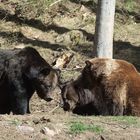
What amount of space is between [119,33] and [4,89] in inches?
281

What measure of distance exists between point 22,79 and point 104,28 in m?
3.67

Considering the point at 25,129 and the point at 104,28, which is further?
the point at 104,28

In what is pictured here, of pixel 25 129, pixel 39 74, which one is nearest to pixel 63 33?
pixel 39 74

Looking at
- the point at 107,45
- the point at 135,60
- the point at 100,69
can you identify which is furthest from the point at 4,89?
the point at 135,60

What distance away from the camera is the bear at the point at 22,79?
9.37 m

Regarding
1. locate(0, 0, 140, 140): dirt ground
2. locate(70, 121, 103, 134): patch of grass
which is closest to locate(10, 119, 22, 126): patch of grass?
locate(70, 121, 103, 134): patch of grass

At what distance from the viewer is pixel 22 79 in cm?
944

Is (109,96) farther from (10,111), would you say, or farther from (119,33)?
(119,33)

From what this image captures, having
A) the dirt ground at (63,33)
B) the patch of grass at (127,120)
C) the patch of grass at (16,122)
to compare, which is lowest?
the patch of grass at (127,120)

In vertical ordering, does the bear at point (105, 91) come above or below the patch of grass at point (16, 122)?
above

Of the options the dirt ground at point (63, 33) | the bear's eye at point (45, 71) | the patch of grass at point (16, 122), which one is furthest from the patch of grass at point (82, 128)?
the dirt ground at point (63, 33)

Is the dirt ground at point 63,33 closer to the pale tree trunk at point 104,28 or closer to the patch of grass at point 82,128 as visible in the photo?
the pale tree trunk at point 104,28

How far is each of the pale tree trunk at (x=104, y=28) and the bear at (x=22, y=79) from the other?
116 inches

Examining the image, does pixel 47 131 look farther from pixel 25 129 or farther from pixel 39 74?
pixel 39 74
